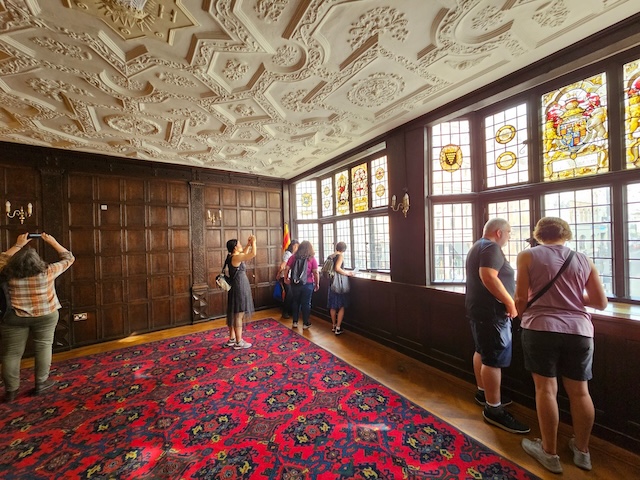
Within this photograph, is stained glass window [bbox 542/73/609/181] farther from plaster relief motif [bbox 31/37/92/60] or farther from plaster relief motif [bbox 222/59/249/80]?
plaster relief motif [bbox 31/37/92/60]

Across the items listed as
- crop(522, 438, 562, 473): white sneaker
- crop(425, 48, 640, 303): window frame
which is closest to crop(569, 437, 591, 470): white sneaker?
crop(522, 438, 562, 473): white sneaker

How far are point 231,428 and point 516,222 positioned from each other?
3.40m

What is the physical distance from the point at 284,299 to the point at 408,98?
4.14m

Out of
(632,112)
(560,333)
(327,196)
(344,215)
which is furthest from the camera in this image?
(327,196)

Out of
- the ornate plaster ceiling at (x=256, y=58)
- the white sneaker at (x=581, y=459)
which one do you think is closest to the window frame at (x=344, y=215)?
the ornate plaster ceiling at (x=256, y=58)

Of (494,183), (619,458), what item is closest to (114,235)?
(494,183)

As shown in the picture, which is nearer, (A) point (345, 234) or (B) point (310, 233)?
(A) point (345, 234)

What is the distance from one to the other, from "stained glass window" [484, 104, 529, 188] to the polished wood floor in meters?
2.26

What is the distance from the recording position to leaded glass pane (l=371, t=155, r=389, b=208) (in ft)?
14.3

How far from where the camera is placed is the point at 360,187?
4.86 metres

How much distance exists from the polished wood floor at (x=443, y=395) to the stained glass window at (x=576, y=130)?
2.17m

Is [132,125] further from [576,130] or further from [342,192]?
[576,130]

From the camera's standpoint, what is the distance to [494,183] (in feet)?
9.76

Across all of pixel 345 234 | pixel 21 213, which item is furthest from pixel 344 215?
pixel 21 213
